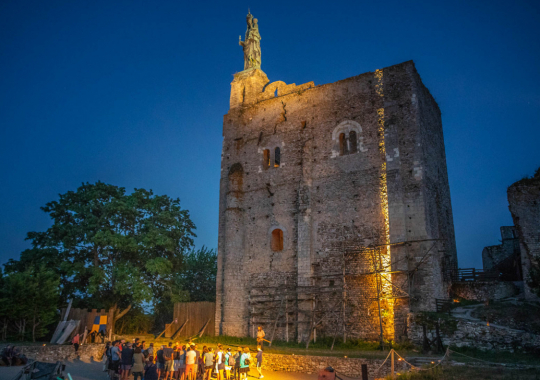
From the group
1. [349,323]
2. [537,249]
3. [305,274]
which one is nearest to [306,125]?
[305,274]

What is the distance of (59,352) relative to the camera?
1670cm

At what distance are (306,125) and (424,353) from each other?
40.3 ft

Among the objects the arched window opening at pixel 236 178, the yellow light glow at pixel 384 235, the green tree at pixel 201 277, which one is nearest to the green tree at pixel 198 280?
the green tree at pixel 201 277

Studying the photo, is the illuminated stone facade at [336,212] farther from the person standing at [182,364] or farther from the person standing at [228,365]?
the person standing at [182,364]

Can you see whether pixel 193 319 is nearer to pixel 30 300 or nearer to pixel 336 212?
pixel 30 300

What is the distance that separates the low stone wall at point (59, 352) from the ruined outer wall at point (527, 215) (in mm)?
17781

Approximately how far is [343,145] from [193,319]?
39.3 ft

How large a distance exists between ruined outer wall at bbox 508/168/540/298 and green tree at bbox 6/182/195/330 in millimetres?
17049

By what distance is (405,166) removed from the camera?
1889 cm

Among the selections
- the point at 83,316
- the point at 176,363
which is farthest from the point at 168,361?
the point at 83,316

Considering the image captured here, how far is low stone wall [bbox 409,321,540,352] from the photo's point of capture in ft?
44.4

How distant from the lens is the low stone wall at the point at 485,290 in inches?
708

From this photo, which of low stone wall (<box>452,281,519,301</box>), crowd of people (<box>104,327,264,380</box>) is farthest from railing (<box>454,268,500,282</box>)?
crowd of people (<box>104,327,264,380</box>)

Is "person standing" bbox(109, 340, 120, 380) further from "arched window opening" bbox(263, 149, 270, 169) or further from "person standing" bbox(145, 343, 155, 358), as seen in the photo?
"arched window opening" bbox(263, 149, 270, 169)
